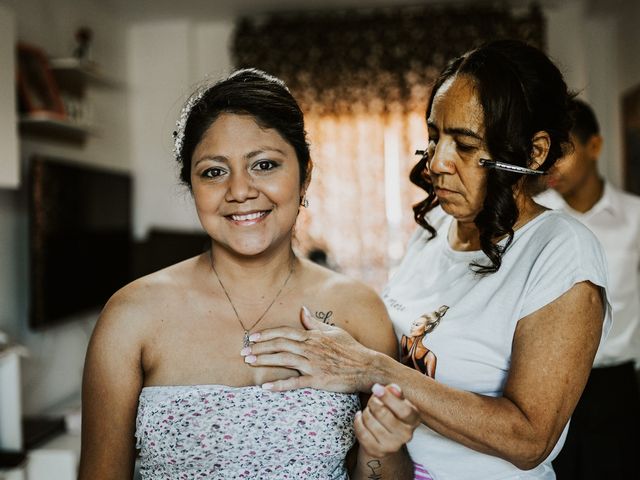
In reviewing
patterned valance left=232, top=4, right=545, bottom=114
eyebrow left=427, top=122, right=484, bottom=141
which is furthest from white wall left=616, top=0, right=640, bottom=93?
eyebrow left=427, top=122, right=484, bottom=141

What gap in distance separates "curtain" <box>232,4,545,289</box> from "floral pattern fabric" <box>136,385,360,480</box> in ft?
11.9

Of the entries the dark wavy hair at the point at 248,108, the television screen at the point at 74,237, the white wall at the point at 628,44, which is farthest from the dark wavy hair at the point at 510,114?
the white wall at the point at 628,44

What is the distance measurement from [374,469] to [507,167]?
0.75 m

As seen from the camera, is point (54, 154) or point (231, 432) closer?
point (231, 432)

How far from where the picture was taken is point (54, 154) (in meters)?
3.99

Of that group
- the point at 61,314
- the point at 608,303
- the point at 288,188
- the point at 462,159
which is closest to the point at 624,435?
the point at 608,303

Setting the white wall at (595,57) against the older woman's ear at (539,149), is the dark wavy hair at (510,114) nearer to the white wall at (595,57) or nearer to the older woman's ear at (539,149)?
the older woman's ear at (539,149)

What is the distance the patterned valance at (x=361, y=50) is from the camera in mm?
4938

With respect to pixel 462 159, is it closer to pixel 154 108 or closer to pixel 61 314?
pixel 61 314

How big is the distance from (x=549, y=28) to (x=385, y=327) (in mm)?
4245

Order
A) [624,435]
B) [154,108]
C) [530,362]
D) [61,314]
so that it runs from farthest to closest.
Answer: [154,108]
[61,314]
[624,435]
[530,362]

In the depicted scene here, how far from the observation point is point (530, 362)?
1.24m

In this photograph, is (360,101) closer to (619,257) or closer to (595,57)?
(595,57)

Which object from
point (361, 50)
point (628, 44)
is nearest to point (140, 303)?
point (361, 50)
